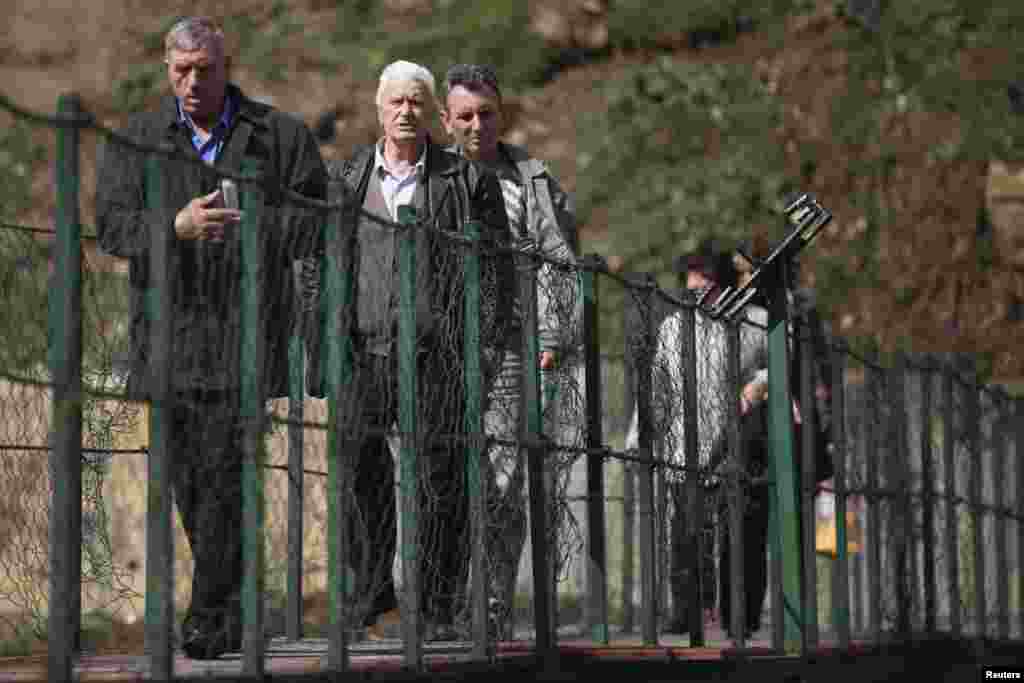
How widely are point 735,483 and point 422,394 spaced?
128 inches

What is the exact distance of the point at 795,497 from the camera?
10.8m

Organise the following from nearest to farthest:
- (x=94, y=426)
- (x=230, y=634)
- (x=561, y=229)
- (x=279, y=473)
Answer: (x=230, y=634), (x=94, y=426), (x=279, y=473), (x=561, y=229)

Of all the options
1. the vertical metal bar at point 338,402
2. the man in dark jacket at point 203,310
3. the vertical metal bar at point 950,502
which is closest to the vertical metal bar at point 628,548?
the vertical metal bar at point 950,502

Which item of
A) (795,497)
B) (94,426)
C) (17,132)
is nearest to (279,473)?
(94,426)

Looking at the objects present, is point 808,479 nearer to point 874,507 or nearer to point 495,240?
point 874,507

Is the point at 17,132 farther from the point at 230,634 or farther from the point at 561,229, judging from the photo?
the point at 230,634

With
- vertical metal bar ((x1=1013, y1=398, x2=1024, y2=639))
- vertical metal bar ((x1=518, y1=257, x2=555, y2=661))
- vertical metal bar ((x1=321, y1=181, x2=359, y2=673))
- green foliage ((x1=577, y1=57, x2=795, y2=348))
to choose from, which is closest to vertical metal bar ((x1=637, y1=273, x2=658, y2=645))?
vertical metal bar ((x1=518, y1=257, x2=555, y2=661))

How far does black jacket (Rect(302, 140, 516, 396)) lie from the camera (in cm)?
691

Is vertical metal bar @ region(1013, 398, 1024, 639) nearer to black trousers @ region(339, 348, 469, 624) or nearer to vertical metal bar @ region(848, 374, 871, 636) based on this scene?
vertical metal bar @ region(848, 374, 871, 636)

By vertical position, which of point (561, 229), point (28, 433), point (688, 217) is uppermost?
point (688, 217)

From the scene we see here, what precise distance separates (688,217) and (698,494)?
1088 centimetres

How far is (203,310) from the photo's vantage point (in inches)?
240

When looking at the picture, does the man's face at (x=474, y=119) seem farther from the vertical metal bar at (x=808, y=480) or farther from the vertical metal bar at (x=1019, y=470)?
the vertical metal bar at (x=1019, y=470)

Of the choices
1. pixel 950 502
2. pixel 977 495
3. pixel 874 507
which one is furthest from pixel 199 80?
pixel 977 495
